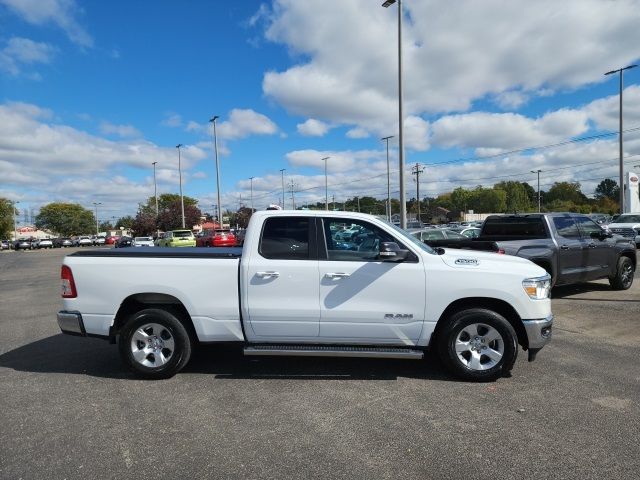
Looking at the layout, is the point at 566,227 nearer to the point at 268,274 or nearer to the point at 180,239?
the point at 268,274

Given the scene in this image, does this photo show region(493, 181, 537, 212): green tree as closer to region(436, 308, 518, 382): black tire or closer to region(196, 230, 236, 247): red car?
region(196, 230, 236, 247): red car

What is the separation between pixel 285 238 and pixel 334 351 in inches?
51.7

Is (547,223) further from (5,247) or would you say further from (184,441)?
(5,247)

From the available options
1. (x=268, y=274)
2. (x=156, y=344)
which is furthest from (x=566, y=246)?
(x=156, y=344)

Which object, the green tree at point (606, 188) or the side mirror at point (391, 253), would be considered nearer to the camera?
the side mirror at point (391, 253)

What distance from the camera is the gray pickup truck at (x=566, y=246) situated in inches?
348

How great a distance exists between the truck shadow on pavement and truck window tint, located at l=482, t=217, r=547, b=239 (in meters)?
4.85

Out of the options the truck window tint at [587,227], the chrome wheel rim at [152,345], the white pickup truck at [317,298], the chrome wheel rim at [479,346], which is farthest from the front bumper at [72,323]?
the truck window tint at [587,227]

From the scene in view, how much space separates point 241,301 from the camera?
16.5 feet

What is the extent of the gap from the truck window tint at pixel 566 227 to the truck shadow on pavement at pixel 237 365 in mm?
5097

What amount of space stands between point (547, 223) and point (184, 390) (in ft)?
24.9

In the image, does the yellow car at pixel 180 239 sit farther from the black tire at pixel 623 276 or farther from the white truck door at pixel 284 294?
the white truck door at pixel 284 294

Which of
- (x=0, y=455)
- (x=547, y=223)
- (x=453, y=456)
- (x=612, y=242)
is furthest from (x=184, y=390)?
(x=612, y=242)

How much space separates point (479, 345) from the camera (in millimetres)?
4910
